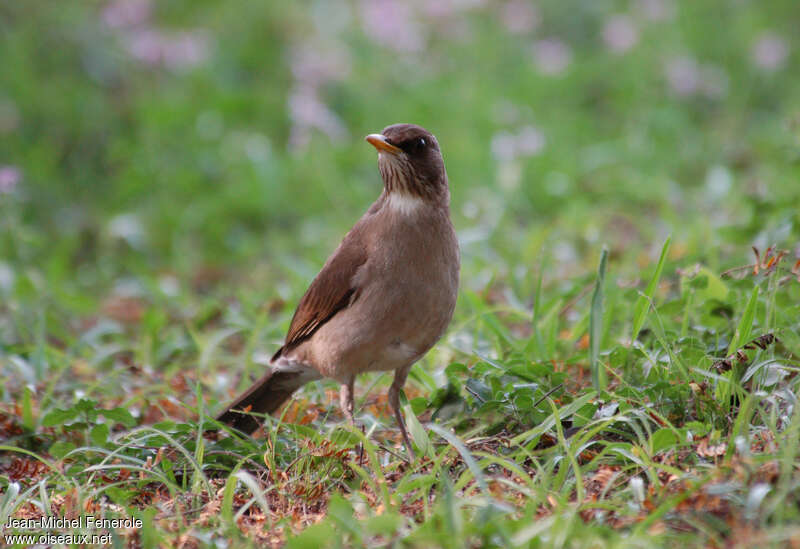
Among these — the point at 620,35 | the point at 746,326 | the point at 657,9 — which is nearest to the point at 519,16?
the point at 620,35

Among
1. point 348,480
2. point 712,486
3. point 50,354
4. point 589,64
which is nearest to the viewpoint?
point 712,486

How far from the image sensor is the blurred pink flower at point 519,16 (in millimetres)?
11062

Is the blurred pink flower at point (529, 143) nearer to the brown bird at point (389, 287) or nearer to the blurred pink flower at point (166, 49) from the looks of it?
the brown bird at point (389, 287)

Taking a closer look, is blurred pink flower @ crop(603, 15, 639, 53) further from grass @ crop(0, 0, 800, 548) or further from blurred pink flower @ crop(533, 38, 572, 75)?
blurred pink flower @ crop(533, 38, 572, 75)

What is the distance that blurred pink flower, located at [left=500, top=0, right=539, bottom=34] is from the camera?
11.1 meters

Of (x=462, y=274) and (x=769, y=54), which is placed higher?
(x=769, y=54)

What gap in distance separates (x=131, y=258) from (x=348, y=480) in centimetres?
491

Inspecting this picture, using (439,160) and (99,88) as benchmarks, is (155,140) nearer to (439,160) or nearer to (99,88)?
(99,88)

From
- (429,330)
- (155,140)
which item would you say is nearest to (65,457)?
(429,330)

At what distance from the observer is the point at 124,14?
33.7ft

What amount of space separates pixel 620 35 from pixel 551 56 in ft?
2.72

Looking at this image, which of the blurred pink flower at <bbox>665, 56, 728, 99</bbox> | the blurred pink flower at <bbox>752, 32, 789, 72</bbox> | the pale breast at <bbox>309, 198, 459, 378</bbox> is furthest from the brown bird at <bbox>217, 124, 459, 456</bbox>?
the blurred pink flower at <bbox>752, 32, 789, 72</bbox>

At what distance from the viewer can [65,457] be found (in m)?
3.74

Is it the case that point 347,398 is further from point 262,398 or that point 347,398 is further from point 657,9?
point 657,9
